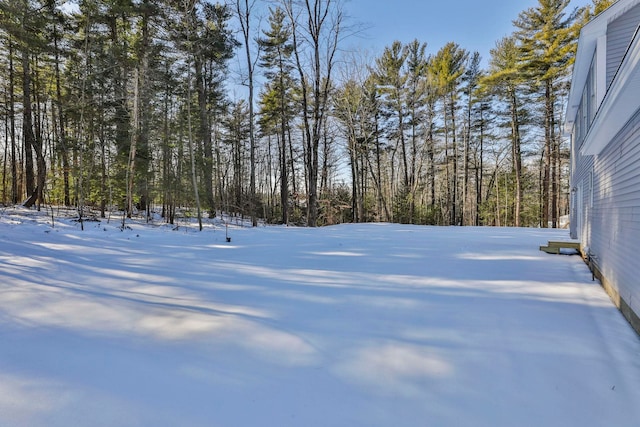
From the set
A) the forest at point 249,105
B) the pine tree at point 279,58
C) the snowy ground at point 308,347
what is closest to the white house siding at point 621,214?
the snowy ground at point 308,347

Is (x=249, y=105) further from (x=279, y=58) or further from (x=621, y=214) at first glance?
(x=621, y=214)

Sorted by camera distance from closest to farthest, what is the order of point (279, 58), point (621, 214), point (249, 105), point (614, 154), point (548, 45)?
1. point (621, 214)
2. point (614, 154)
3. point (249, 105)
4. point (548, 45)
5. point (279, 58)

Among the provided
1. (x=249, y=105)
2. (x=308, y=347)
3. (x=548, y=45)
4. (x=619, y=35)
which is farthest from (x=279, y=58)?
(x=308, y=347)

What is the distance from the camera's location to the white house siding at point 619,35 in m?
4.99

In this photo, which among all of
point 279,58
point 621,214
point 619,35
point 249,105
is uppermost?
point 279,58

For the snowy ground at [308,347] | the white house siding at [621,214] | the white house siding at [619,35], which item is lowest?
the snowy ground at [308,347]

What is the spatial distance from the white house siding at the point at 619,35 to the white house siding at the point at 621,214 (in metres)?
1.65

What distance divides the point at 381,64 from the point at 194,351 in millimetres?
18679

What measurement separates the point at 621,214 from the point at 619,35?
3.60m

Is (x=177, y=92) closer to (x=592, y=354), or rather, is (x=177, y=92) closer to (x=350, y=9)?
(x=350, y=9)

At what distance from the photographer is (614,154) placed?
13.0 feet

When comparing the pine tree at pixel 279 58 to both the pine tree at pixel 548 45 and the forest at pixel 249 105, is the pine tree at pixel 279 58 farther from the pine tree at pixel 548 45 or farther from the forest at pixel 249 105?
the pine tree at pixel 548 45

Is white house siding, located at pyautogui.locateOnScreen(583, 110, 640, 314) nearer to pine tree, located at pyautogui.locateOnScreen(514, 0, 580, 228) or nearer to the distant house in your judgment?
the distant house

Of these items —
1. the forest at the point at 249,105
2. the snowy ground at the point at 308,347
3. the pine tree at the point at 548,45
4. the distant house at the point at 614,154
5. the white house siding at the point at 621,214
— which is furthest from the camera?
the pine tree at the point at 548,45
